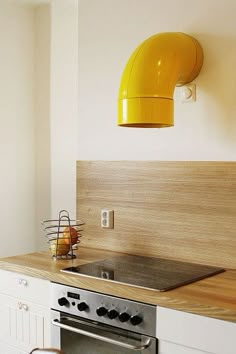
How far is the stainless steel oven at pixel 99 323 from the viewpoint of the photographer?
175 centimetres

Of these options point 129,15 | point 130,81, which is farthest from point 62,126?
point 130,81

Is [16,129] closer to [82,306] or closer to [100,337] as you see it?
[82,306]

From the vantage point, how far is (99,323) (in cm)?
189

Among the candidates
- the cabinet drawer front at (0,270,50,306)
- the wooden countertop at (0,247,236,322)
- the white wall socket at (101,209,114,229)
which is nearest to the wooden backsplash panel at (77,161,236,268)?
the white wall socket at (101,209,114,229)

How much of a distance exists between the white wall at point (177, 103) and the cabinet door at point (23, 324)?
880mm

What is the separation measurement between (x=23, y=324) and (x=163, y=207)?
33.4 inches

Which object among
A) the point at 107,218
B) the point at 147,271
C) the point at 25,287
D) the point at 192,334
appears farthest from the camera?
the point at 107,218

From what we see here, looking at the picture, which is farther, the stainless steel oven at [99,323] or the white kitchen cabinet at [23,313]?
the white kitchen cabinet at [23,313]

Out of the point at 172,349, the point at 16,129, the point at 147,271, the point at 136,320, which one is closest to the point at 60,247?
the point at 147,271

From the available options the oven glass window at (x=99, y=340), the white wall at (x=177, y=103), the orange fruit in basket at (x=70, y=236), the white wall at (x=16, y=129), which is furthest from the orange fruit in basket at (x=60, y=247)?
the white wall at (x=16, y=129)

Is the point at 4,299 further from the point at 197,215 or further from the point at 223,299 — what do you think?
the point at 223,299

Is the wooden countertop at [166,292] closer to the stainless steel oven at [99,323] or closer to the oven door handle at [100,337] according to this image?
the stainless steel oven at [99,323]

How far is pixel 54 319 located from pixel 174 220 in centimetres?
71

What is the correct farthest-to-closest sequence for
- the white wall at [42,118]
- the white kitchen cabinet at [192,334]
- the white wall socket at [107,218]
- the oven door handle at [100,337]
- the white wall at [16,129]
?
the white wall at [42,118]
the white wall at [16,129]
the white wall socket at [107,218]
the oven door handle at [100,337]
the white kitchen cabinet at [192,334]
